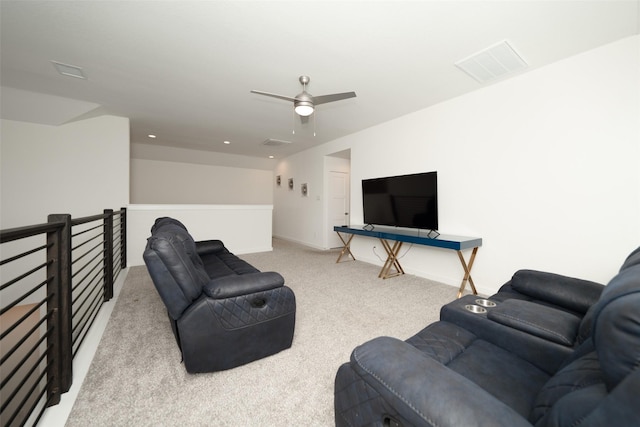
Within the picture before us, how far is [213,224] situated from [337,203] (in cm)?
288

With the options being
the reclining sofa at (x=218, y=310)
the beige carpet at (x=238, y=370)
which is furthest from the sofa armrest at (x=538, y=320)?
the reclining sofa at (x=218, y=310)

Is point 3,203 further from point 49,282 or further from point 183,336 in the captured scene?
point 183,336

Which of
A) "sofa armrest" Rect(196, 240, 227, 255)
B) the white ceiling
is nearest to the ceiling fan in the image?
the white ceiling

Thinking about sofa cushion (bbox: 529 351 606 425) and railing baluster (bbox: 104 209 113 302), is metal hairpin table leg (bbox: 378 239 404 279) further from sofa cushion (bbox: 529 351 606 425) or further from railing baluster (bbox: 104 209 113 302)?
railing baluster (bbox: 104 209 113 302)

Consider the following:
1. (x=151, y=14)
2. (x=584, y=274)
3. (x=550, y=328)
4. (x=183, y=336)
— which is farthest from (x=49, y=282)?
(x=584, y=274)

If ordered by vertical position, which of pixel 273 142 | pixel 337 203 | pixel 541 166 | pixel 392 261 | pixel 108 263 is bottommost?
pixel 392 261

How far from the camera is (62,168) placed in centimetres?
398

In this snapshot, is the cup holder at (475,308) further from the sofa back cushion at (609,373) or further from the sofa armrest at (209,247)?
the sofa armrest at (209,247)

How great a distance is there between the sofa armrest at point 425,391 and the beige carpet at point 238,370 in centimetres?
78

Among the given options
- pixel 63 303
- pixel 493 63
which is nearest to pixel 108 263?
pixel 63 303

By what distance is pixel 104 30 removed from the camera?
2.18m

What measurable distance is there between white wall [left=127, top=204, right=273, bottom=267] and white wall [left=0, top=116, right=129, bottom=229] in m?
0.44

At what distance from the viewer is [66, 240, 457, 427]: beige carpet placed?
135cm

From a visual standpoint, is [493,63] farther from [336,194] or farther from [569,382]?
[336,194]
